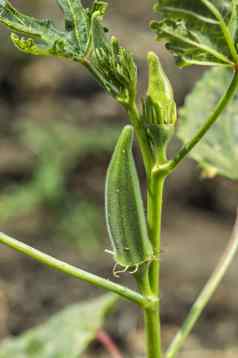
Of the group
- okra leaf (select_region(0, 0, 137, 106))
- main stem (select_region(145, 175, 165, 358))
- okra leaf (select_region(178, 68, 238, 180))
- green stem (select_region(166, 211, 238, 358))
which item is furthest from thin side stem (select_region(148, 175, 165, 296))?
okra leaf (select_region(178, 68, 238, 180))

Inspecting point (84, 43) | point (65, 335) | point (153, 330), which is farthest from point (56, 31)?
point (65, 335)

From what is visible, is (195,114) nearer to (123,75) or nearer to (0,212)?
(123,75)

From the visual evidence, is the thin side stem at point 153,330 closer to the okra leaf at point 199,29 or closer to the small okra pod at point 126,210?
the small okra pod at point 126,210

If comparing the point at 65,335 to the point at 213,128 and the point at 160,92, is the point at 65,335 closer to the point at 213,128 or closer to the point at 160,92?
the point at 213,128

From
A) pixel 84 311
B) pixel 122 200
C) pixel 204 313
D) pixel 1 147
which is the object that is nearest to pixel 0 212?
pixel 1 147

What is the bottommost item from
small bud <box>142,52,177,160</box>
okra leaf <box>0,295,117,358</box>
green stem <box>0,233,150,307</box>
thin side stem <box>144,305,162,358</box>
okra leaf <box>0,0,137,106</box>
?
okra leaf <box>0,295,117,358</box>

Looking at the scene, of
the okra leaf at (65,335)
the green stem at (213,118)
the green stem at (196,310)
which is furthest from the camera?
the okra leaf at (65,335)

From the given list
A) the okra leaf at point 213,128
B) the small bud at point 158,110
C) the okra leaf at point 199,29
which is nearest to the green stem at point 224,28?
the okra leaf at point 199,29

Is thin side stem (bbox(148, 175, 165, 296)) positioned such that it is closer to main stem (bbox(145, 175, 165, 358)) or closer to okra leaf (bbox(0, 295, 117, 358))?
main stem (bbox(145, 175, 165, 358))
